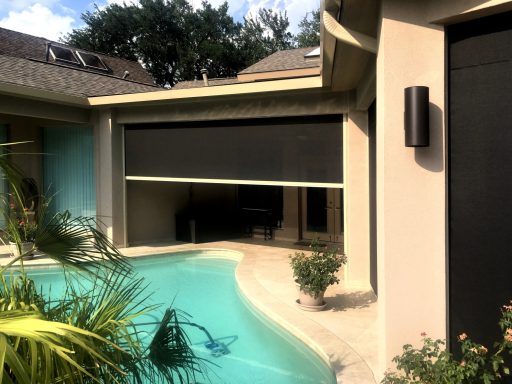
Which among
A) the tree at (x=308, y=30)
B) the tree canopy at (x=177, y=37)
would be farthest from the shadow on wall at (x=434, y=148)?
the tree at (x=308, y=30)

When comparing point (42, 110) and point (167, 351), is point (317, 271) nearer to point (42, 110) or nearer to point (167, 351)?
point (167, 351)

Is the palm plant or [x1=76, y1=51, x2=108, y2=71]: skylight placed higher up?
[x1=76, y1=51, x2=108, y2=71]: skylight

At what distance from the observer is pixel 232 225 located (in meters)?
14.6

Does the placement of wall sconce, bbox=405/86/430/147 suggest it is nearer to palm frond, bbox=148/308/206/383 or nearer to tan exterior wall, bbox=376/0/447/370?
tan exterior wall, bbox=376/0/447/370

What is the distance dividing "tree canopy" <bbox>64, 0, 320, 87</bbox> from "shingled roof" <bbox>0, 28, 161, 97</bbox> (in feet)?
62.1

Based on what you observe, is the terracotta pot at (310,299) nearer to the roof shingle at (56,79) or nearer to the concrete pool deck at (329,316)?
the concrete pool deck at (329,316)

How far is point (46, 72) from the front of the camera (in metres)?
12.7

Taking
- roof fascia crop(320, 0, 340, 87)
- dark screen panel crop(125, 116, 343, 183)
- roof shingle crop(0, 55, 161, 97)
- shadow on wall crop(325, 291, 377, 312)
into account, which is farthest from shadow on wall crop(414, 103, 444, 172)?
roof shingle crop(0, 55, 161, 97)

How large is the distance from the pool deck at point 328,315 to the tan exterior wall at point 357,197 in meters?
0.45

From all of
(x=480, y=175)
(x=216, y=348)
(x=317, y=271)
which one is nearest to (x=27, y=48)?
(x=317, y=271)

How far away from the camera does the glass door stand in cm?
1309

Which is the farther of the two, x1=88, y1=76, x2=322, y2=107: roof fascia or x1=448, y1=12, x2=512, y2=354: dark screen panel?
x1=88, y1=76, x2=322, y2=107: roof fascia

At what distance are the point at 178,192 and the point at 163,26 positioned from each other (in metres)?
29.7

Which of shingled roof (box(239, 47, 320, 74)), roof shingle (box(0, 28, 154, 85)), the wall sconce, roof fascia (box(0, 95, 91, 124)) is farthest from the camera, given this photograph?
shingled roof (box(239, 47, 320, 74))
